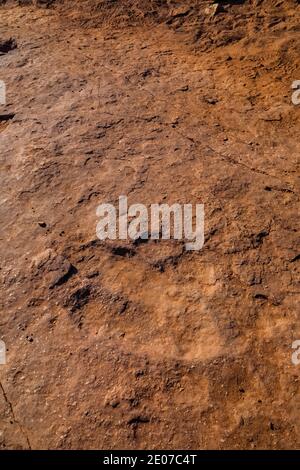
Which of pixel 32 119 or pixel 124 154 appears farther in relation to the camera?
pixel 32 119

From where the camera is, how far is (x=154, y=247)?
2756 mm

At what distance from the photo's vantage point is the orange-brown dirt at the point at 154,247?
2.09m

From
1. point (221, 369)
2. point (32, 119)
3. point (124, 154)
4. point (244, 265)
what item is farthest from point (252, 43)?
point (221, 369)

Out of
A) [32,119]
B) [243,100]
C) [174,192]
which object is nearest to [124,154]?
[174,192]

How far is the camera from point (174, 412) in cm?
208

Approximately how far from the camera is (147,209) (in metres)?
2.98

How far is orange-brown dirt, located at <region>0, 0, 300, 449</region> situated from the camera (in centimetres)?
209

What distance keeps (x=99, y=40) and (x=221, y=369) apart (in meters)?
→ 4.18

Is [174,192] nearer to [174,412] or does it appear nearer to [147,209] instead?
[147,209]
